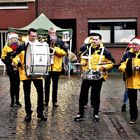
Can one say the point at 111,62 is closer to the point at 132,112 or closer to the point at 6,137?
the point at 132,112

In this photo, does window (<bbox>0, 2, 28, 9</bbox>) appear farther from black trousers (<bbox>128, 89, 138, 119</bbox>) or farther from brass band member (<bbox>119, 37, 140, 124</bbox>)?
black trousers (<bbox>128, 89, 138, 119</bbox>)

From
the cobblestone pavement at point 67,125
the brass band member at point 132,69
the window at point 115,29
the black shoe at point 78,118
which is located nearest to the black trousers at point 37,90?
the cobblestone pavement at point 67,125

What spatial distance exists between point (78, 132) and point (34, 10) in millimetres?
21959

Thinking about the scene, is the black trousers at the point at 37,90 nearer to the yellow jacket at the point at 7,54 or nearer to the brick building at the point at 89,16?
the yellow jacket at the point at 7,54

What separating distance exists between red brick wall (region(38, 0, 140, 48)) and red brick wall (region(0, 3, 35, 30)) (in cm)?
68

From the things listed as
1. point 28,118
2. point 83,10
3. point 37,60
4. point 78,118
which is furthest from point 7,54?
point 83,10

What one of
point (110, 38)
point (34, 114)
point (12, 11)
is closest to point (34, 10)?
point (12, 11)

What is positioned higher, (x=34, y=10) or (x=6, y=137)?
(x=34, y=10)

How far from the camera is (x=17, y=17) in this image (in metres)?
31.8

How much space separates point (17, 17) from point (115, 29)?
5953 millimetres

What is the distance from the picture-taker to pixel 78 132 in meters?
10.2

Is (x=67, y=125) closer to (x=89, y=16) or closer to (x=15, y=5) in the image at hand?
(x=89, y=16)

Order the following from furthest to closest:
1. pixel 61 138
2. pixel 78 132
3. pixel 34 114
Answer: pixel 34 114
pixel 78 132
pixel 61 138

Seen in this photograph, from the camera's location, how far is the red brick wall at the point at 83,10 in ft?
102
